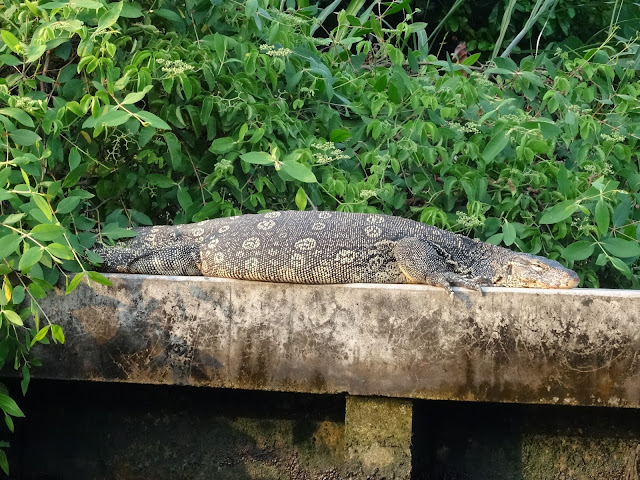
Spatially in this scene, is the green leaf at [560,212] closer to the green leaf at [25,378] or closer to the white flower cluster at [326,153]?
the white flower cluster at [326,153]

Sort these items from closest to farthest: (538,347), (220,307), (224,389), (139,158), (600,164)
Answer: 1. (538,347)
2. (220,307)
3. (224,389)
4. (139,158)
5. (600,164)

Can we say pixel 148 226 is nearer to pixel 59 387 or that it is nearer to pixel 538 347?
pixel 59 387

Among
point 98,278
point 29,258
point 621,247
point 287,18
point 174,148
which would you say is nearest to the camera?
point 29,258

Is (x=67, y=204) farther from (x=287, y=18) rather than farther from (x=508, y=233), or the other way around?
(x=508, y=233)

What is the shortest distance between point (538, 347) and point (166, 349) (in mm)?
1661

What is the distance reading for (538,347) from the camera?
12.5 feet

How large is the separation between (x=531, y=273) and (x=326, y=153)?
153 centimetres

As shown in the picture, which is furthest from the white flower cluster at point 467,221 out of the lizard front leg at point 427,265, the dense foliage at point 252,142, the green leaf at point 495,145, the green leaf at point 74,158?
the green leaf at point 74,158

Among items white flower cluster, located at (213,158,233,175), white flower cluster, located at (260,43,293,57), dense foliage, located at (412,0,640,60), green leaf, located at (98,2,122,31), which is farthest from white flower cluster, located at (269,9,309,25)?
dense foliage, located at (412,0,640,60)

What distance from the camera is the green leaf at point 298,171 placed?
184 inches

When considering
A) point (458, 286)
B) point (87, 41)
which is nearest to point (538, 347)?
point (458, 286)

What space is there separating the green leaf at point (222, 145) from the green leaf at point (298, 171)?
1.46 feet

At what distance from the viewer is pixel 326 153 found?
539 centimetres

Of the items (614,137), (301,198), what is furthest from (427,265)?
(614,137)
